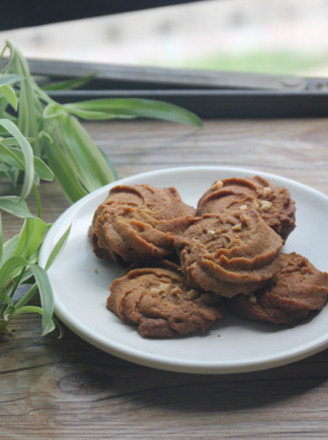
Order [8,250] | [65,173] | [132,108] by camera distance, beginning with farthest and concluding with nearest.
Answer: [132,108]
[65,173]
[8,250]

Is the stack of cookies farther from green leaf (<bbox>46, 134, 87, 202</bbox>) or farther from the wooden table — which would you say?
green leaf (<bbox>46, 134, 87, 202</bbox>)

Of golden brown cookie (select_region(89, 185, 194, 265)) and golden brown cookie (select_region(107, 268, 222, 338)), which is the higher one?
golden brown cookie (select_region(89, 185, 194, 265))

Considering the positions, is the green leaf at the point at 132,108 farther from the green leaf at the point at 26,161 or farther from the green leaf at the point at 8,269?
the green leaf at the point at 8,269

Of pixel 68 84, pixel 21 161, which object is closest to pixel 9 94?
pixel 21 161

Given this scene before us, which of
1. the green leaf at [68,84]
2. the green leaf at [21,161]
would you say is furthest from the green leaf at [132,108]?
the green leaf at [21,161]

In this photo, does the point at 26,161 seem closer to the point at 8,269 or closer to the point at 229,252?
the point at 8,269

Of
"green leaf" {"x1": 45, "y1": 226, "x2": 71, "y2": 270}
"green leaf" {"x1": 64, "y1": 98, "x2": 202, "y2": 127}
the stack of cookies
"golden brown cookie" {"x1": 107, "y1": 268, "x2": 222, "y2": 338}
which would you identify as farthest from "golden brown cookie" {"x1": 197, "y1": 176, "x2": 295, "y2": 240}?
"green leaf" {"x1": 64, "y1": 98, "x2": 202, "y2": 127}
